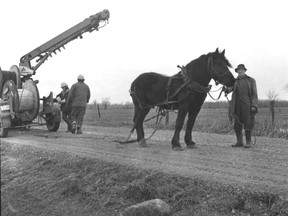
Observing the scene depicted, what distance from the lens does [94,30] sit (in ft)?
44.6

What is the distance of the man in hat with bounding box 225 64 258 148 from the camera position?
8281mm

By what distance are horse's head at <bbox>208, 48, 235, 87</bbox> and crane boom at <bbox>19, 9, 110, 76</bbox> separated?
22.4 ft

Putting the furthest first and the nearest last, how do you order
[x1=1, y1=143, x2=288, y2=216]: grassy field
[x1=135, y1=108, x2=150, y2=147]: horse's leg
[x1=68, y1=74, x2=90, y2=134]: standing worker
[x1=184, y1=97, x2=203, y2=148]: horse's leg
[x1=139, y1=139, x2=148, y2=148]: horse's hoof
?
[x1=68, y1=74, x2=90, y2=134]: standing worker < [x1=135, y1=108, x2=150, y2=147]: horse's leg < [x1=139, y1=139, x2=148, y2=148]: horse's hoof < [x1=184, y1=97, x2=203, y2=148]: horse's leg < [x1=1, y1=143, x2=288, y2=216]: grassy field

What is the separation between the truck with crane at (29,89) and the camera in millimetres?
12094

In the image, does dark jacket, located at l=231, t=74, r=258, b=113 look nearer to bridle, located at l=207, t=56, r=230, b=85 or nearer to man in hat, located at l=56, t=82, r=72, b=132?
bridle, located at l=207, t=56, r=230, b=85

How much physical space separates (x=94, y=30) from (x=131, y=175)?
9.16 meters

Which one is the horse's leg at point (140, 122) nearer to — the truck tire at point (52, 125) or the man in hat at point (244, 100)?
the man in hat at point (244, 100)

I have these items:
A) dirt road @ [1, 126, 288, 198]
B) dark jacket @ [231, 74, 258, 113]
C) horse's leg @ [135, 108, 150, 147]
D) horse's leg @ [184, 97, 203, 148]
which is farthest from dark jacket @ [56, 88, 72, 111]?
dark jacket @ [231, 74, 258, 113]

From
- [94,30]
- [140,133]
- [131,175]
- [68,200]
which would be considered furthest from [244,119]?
[94,30]

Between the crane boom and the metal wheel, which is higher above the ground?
the crane boom

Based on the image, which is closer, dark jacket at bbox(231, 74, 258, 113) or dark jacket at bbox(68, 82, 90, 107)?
dark jacket at bbox(231, 74, 258, 113)

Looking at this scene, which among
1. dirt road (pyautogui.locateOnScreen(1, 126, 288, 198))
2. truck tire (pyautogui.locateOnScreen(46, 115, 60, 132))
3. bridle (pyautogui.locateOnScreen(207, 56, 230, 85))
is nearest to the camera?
dirt road (pyautogui.locateOnScreen(1, 126, 288, 198))

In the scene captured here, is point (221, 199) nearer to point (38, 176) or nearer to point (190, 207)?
point (190, 207)

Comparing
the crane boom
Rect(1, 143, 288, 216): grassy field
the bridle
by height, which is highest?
the crane boom
